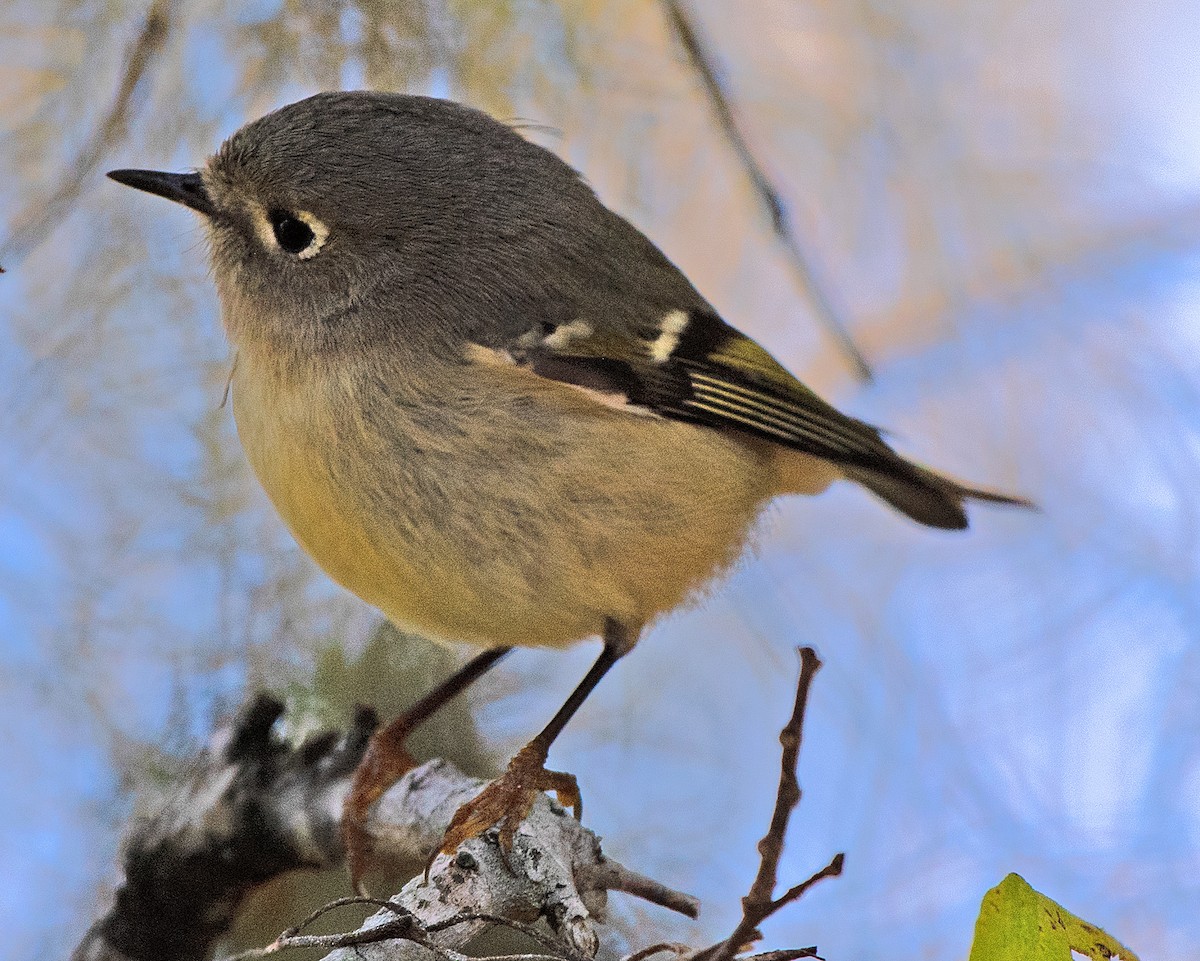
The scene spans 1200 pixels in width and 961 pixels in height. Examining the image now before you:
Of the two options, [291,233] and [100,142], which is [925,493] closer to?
[291,233]

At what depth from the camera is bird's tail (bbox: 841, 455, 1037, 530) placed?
1.34m

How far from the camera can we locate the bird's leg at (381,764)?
1.25 metres

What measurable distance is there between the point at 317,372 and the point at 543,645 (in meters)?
0.32

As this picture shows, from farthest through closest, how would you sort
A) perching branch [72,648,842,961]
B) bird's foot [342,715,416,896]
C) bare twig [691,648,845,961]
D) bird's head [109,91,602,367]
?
bird's foot [342,715,416,896] → bird's head [109,91,602,367] → perching branch [72,648,842,961] → bare twig [691,648,845,961]

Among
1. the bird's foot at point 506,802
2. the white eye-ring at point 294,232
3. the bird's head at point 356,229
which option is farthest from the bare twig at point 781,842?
the white eye-ring at point 294,232

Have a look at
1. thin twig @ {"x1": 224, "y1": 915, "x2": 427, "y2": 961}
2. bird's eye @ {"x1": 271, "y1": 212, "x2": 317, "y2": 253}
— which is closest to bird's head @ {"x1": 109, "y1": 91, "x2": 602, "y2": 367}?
bird's eye @ {"x1": 271, "y1": 212, "x2": 317, "y2": 253}

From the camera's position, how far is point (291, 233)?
44.1 inches

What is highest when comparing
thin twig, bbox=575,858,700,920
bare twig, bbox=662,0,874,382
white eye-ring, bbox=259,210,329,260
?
bare twig, bbox=662,0,874,382

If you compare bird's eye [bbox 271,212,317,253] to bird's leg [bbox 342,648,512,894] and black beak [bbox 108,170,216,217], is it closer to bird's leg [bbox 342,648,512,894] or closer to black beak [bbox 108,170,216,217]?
black beak [bbox 108,170,216,217]

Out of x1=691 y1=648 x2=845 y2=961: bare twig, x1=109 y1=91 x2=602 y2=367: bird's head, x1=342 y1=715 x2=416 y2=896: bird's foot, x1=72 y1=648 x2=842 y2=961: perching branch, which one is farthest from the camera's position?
x1=342 y1=715 x2=416 y2=896: bird's foot

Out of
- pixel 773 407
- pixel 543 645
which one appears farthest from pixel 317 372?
pixel 773 407

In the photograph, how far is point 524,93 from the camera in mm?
1495

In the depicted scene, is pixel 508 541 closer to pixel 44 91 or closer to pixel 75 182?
pixel 75 182

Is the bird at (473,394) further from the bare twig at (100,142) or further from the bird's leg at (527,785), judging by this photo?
the bare twig at (100,142)
